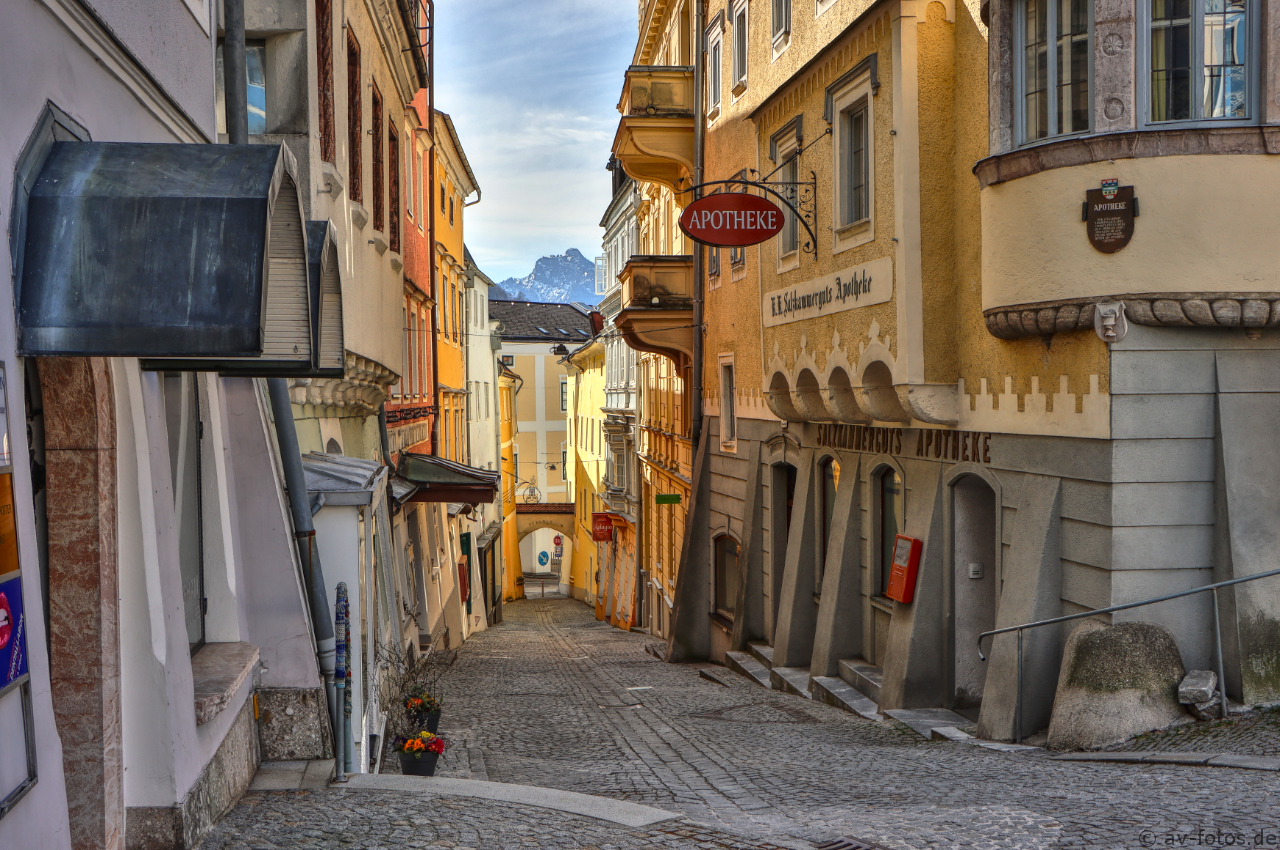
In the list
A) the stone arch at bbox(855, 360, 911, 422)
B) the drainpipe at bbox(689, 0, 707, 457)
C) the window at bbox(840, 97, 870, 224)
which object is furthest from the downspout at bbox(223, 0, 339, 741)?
the drainpipe at bbox(689, 0, 707, 457)

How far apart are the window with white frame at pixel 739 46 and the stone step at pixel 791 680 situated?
922cm

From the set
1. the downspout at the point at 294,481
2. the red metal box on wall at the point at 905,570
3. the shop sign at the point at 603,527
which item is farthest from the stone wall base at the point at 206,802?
the shop sign at the point at 603,527

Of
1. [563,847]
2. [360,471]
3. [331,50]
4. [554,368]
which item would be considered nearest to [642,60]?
[331,50]

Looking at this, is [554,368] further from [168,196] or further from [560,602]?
[168,196]

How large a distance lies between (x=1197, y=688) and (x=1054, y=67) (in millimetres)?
4929

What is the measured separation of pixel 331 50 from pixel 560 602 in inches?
1760

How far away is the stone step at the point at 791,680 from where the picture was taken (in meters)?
14.2

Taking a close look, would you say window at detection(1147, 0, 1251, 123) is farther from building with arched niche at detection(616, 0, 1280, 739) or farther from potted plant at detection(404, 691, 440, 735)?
potted plant at detection(404, 691, 440, 735)

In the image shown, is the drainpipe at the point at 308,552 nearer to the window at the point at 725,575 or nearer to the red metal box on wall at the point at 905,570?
the red metal box on wall at the point at 905,570

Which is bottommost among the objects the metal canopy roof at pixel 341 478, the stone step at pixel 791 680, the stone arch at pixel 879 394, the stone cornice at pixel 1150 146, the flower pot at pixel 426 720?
the stone step at pixel 791 680

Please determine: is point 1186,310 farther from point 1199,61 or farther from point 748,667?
point 748,667

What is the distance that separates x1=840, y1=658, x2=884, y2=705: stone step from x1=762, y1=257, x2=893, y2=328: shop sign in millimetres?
4141

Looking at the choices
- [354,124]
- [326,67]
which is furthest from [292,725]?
[354,124]

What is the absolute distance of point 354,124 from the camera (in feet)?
42.9
